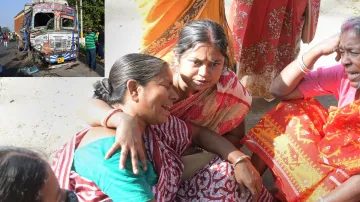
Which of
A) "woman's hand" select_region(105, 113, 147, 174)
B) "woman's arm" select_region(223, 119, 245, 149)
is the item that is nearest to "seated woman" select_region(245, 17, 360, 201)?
"woman's arm" select_region(223, 119, 245, 149)

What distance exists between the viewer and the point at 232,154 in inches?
76.2

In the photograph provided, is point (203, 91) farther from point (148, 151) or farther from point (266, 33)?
point (266, 33)

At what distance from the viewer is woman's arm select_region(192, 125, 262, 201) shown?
6.12ft

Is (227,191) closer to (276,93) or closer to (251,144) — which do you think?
(251,144)

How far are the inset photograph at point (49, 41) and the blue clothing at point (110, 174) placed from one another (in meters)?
2.97

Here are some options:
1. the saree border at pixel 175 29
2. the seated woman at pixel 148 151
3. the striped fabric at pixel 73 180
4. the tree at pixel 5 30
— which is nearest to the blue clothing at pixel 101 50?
the tree at pixel 5 30

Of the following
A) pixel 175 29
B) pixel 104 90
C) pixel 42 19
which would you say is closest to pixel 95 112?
pixel 104 90

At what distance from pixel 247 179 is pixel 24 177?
114 centimetres

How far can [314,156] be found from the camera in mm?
1978

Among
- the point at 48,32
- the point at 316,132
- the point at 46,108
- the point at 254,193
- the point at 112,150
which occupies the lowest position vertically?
the point at 46,108

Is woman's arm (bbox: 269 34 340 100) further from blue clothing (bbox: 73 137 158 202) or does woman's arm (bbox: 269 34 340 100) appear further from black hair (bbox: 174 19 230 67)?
blue clothing (bbox: 73 137 158 202)

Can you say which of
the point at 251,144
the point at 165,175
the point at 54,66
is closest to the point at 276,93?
the point at 251,144

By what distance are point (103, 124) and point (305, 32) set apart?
2.12m

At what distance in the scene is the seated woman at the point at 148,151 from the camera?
4.77ft
